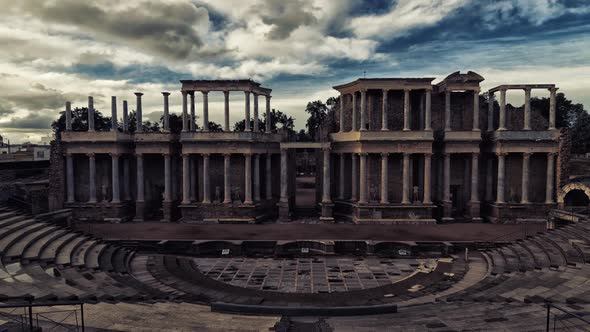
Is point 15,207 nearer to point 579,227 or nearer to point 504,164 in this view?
point 579,227

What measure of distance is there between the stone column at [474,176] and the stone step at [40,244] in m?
34.8

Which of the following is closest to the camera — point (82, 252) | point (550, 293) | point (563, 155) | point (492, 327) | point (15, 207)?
point (492, 327)

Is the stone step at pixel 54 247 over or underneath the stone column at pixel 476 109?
underneath

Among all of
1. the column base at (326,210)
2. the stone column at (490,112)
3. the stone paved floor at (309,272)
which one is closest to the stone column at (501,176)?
the stone column at (490,112)

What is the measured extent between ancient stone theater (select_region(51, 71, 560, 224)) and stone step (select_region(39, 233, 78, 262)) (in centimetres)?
1376

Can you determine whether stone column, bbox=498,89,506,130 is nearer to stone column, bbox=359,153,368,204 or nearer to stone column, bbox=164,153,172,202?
stone column, bbox=359,153,368,204

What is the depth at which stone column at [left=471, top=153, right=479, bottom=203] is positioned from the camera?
A: 35.8m

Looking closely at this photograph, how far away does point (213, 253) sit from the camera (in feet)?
84.9

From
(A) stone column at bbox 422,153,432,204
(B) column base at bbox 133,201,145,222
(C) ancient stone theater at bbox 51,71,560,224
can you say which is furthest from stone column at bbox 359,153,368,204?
(B) column base at bbox 133,201,145,222

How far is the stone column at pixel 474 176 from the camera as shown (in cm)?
3578

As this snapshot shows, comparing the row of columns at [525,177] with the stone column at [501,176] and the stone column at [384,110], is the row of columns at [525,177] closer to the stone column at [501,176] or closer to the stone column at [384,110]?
the stone column at [501,176]

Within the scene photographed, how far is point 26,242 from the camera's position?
19469 millimetres

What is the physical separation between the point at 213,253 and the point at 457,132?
25497 mm

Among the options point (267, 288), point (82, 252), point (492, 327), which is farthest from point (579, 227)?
point (82, 252)
